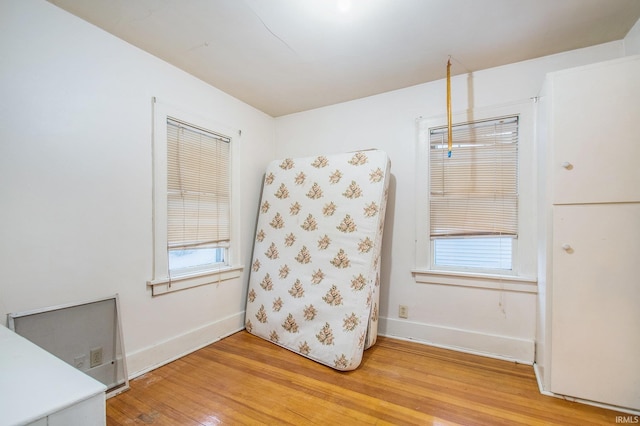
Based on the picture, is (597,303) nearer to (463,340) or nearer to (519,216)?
(519,216)

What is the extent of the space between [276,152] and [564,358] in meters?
3.20

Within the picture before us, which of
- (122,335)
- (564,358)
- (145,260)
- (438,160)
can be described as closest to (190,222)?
(145,260)

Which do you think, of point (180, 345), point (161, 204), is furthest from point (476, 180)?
point (180, 345)

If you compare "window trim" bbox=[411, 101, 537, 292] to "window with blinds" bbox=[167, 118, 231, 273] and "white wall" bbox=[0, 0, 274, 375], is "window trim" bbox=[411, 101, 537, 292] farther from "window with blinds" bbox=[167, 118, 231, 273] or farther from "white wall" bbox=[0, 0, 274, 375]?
"white wall" bbox=[0, 0, 274, 375]

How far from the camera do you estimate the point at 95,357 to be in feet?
6.10

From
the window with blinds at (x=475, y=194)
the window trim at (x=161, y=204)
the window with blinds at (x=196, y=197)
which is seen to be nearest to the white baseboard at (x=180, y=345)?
the window trim at (x=161, y=204)

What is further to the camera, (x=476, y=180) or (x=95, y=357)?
(x=476, y=180)

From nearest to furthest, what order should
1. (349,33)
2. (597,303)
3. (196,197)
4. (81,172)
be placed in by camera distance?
(597,303) → (81,172) → (349,33) → (196,197)

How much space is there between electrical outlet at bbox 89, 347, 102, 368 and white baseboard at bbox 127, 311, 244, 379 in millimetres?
202

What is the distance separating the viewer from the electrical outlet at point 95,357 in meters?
1.84

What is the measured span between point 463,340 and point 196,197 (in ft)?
8.84

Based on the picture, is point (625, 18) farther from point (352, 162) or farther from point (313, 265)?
point (313, 265)

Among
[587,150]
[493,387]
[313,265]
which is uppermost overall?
[587,150]

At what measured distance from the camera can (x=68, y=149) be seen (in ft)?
5.83
